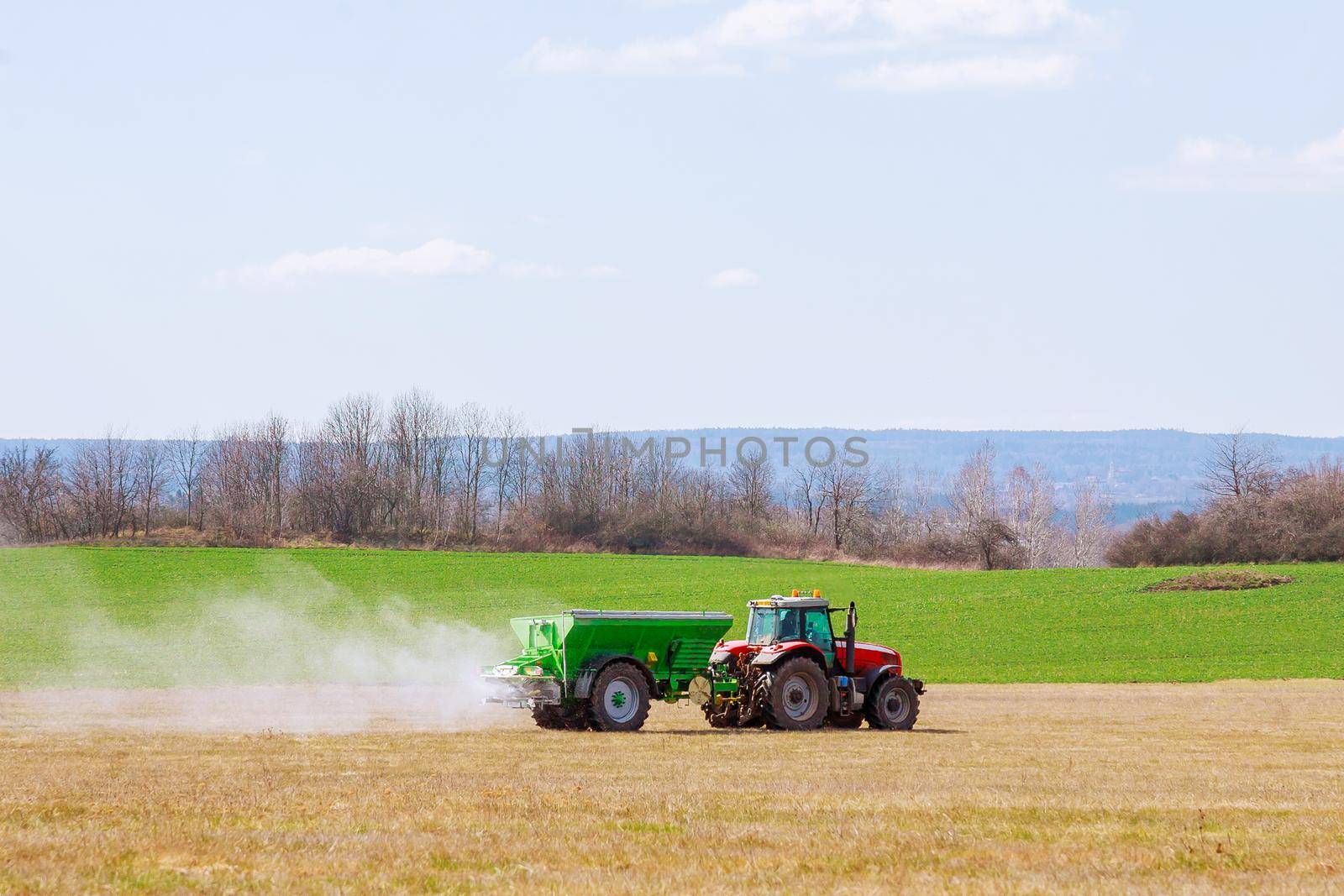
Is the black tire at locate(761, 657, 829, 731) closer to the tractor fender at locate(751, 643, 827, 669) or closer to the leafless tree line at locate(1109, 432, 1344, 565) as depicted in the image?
the tractor fender at locate(751, 643, 827, 669)

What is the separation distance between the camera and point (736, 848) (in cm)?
1083

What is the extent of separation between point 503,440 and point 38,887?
115 m

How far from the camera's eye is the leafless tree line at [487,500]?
3634 inches

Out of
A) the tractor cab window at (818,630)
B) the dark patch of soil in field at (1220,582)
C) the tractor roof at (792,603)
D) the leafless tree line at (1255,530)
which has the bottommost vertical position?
the dark patch of soil in field at (1220,582)

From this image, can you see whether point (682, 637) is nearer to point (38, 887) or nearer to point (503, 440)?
point (38, 887)

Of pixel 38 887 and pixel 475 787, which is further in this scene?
pixel 475 787

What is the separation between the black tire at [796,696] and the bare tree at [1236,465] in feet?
249

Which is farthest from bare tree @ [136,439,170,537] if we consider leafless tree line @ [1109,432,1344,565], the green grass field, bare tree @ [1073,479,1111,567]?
bare tree @ [1073,479,1111,567]

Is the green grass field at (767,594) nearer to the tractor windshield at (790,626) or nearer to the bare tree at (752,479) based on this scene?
the tractor windshield at (790,626)

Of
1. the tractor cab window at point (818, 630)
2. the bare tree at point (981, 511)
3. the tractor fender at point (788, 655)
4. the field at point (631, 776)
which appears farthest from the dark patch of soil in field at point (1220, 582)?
the tractor fender at point (788, 655)

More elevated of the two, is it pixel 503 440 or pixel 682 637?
pixel 503 440

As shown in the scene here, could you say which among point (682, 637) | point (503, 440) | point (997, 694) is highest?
point (503, 440)

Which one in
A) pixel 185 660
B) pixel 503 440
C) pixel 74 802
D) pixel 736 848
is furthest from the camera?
pixel 503 440

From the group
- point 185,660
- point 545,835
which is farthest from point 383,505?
point 545,835
